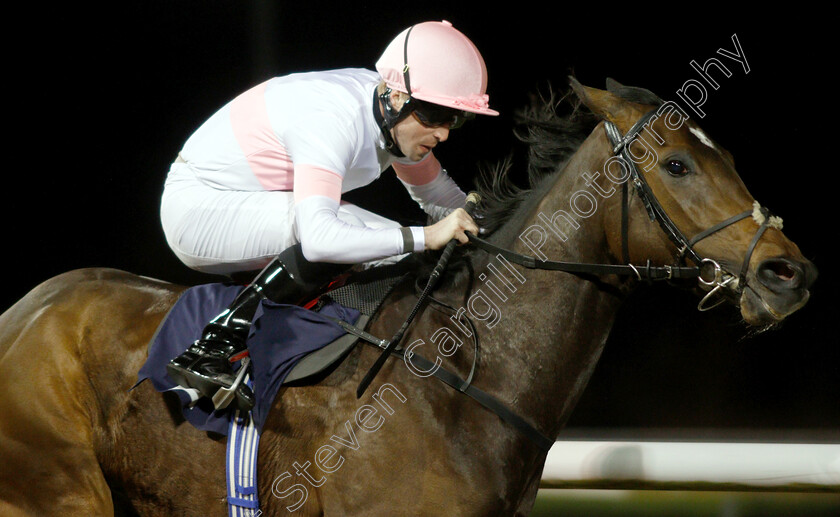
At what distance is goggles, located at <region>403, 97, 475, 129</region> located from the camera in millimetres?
1847

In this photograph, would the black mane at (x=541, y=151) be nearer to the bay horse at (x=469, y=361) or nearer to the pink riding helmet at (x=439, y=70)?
the bay horse at (x=469, y=361)

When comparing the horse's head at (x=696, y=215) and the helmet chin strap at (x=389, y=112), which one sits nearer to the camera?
the horse's head at (x=696, y=215)

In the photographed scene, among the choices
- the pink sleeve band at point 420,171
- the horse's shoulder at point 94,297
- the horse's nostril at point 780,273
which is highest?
the horse's nostril at point 780,273

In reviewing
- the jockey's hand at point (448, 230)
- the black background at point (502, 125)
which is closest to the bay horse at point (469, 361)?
the jockey's hand at point (448, 230)

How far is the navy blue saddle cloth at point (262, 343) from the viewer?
1740 mm

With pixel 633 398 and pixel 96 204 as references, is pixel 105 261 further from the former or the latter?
pixel 633 398

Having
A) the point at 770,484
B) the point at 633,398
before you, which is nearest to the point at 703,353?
the point at 633,398

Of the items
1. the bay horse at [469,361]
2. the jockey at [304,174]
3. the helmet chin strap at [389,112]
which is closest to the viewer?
the bay horse at [469,361]

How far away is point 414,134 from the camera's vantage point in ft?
6.26

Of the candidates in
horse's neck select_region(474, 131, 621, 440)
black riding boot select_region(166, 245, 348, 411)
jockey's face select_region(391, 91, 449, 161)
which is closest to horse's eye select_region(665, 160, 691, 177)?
horse's neck select_region(474, 131, 621, 440)

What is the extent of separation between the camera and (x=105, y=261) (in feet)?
13.1

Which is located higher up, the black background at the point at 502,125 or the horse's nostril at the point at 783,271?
the horse's nostril at the point at 783,271

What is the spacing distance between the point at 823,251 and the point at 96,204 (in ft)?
12.4

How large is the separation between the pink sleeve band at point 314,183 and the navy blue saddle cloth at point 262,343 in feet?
0.96
